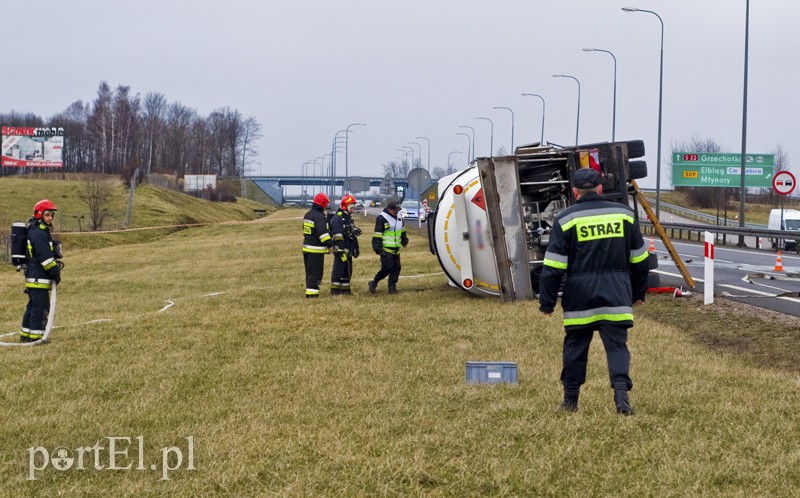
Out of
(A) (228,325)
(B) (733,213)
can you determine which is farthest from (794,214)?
(A) (228,325)

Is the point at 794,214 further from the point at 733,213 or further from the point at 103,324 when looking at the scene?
the point at 103,324

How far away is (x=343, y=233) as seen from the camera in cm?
1747

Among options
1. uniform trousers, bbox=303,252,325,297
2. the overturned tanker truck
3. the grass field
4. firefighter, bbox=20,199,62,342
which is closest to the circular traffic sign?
the overturned tanker truck

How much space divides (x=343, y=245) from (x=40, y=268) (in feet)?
20.0

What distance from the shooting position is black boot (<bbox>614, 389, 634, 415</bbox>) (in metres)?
7.11

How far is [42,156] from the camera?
228 feet

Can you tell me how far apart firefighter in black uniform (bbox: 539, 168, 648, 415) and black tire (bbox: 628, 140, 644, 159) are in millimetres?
7595

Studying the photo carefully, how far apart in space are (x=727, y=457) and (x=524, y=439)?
4.21 feet

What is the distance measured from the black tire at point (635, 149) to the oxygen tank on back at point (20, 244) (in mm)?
8462

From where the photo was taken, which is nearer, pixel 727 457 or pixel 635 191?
pixel 727 457

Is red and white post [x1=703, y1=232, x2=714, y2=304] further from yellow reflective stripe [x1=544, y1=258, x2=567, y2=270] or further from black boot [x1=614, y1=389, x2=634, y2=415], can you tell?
yellow reflective stripe [x1=544, y1=258, x2=567, y2=270]

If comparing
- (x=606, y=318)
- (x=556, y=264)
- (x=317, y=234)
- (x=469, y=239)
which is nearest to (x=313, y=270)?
(x=317, y=234)

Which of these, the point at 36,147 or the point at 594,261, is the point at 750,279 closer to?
the point at 594,261

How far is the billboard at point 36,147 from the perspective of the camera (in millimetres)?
69062
